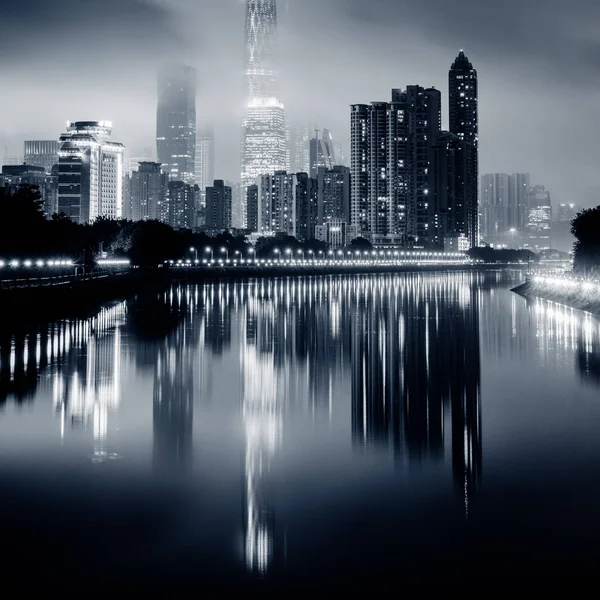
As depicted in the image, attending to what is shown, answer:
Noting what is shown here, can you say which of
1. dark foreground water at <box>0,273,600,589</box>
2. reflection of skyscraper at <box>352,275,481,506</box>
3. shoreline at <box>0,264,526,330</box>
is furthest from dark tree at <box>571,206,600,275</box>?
dark foreground water at <box>0,273,600,589</box>

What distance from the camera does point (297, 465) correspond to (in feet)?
35.8

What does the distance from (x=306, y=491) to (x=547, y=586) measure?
11.2ft

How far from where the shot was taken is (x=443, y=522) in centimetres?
837

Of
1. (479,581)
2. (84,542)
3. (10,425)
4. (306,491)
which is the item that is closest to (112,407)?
(10,425)

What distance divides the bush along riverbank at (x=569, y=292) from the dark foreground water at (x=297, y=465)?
21.1 metres

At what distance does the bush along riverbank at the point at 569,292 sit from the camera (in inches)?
1763

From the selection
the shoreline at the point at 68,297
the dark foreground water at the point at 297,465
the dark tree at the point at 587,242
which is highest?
the dark tree at the point at 587,242

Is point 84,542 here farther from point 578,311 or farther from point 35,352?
point 578,311

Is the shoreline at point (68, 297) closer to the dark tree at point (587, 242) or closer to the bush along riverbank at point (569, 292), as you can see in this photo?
the bush along riverbank at point (569, 292)

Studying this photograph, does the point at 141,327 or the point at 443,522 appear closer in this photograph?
the point at 443,522

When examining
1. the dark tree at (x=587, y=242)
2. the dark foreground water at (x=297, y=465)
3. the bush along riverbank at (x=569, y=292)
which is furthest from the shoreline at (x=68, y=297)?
the dark tree at (x=587, y=242)

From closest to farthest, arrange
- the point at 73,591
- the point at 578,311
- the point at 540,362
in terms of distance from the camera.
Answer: the point at 73,591 < the point at 540,362 < the point at 578,311

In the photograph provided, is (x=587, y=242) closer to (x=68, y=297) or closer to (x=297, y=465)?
(x=68, y=297)

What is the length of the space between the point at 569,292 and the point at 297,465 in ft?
150
